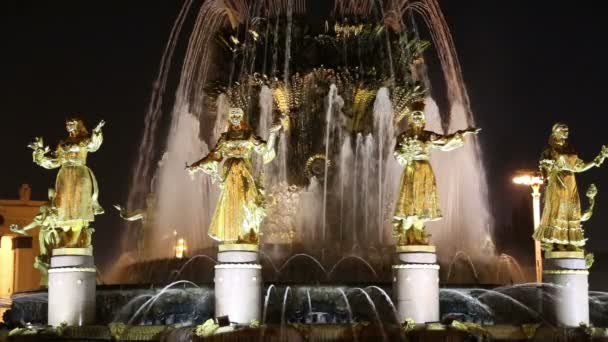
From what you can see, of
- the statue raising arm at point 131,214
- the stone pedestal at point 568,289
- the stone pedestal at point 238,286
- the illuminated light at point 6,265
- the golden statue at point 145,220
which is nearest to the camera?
the stone pedestal at point 238,286

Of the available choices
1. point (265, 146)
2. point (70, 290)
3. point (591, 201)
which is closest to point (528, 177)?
point (591, 201)

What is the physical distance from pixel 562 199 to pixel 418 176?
314 cm

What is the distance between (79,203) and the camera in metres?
20.2

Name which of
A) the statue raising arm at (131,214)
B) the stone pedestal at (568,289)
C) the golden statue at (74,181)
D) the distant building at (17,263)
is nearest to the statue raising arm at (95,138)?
the golden statue at (74,181)

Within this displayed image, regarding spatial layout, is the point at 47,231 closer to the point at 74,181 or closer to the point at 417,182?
the point at 74,181

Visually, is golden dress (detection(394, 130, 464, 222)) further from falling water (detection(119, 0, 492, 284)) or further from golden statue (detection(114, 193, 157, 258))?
golden statue (detection(114, 193, 157, 258))

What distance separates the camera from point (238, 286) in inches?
728

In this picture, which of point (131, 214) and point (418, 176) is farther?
point (131, 214)

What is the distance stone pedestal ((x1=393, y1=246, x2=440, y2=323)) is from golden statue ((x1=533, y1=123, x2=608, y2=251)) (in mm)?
2744

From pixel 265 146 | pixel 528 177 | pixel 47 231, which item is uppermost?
pixel 528 177

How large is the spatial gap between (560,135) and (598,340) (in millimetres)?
4205

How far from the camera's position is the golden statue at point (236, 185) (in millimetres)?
18969

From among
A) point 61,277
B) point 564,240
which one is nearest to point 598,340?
point 564,240

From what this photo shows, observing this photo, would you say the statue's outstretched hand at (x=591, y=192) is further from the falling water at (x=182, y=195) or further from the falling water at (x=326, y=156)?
the falling water at (x=182, y=195)
